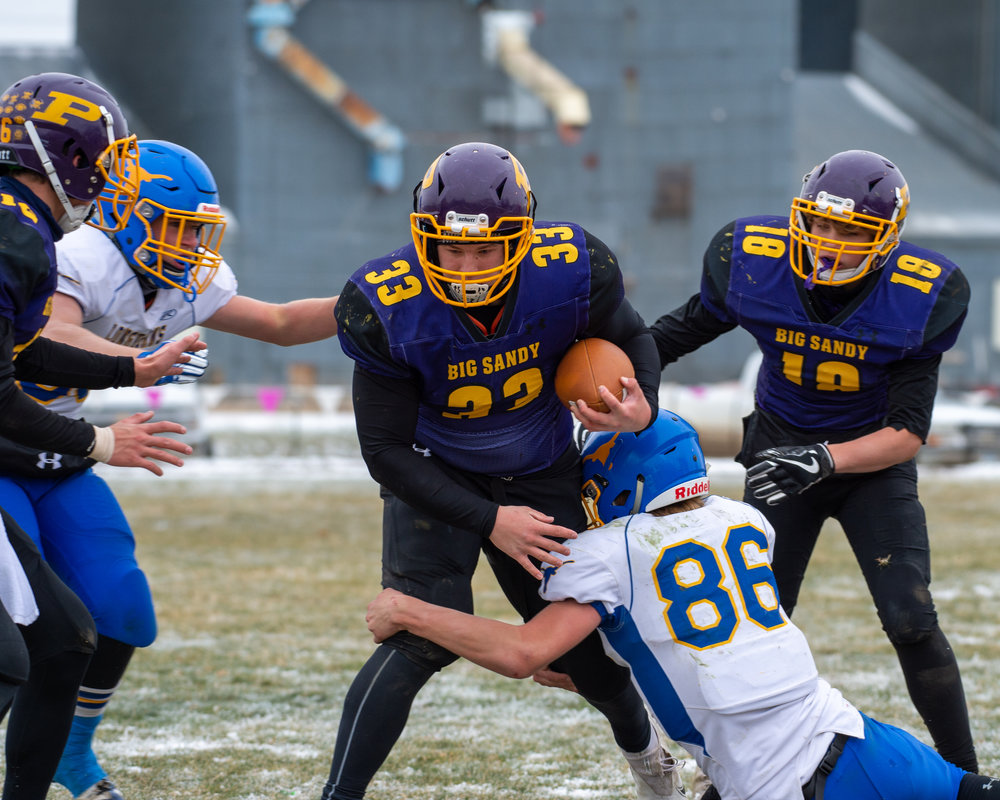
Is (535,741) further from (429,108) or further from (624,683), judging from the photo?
(429,108)

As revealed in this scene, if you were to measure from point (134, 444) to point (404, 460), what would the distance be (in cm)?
67

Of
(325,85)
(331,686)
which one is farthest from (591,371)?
(325,85)

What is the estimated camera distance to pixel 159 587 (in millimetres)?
7020

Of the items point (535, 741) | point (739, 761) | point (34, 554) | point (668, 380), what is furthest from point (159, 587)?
point (668, 380)

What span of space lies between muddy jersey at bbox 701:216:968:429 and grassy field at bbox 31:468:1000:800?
1213mm

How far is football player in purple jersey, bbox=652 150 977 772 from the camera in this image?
11.9 ft

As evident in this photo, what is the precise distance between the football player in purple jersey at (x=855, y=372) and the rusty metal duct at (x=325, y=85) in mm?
17812

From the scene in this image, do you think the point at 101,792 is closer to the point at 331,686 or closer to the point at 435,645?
the point at 435,645

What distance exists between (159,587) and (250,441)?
334 inches

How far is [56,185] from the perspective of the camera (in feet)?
9.90

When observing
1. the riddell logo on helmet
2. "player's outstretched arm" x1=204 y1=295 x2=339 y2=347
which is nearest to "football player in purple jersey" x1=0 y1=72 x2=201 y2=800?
"player's outstretched arm" x1=204 y1=295 x2=339 y2=347

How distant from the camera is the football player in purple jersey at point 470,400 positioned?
307 centimetres

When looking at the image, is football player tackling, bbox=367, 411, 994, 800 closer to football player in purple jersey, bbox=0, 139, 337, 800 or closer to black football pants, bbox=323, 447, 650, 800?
black football pants, bbox=323, 447, 650, 800

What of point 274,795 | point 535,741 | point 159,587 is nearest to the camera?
point 274,795
